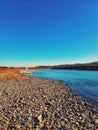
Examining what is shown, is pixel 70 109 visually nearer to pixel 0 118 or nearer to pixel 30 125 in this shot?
pixel 30 125

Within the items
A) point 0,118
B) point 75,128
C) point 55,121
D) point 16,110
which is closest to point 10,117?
point 0,118

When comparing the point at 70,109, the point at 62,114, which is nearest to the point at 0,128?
the point at 62,114

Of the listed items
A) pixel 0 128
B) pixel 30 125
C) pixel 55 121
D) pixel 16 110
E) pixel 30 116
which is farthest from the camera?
pixel 16 110

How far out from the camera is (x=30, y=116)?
10164 mm

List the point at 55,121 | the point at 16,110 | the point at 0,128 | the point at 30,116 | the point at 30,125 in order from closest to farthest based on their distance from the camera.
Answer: the point at 0,128, the point at 30,125, the point at 55,121, the point at 30,116, the point at 16,110

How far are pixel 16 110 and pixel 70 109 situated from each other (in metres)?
3.71

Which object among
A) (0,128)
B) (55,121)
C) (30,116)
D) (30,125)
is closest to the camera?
(0,128)

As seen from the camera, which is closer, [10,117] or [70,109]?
[10,117]

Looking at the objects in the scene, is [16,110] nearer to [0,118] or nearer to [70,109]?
[0,118]

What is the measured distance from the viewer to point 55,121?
9336 mm

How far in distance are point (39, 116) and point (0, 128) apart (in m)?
2.47

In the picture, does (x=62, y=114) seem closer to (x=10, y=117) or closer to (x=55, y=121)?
(x=55, y=121)

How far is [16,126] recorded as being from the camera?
8.45 metres

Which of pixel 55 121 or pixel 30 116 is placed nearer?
pixel 55 121
